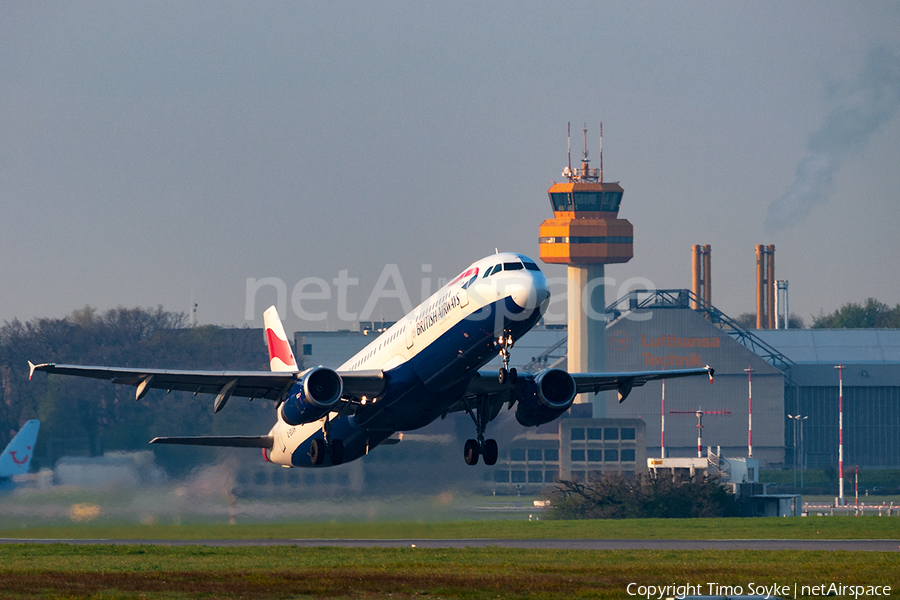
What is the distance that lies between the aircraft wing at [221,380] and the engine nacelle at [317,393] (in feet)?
2.03

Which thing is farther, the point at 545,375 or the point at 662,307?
the point at 662,307

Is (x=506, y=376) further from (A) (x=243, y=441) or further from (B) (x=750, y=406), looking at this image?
(B) (x=750, y=406)

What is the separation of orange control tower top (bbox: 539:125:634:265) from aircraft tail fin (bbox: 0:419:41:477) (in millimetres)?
103087

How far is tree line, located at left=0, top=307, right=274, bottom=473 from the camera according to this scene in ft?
240

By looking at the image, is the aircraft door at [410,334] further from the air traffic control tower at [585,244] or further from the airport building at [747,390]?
the air traffic control tower at [585,244]

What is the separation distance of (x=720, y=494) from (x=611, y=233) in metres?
88.1

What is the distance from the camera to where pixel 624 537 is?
63219 mm

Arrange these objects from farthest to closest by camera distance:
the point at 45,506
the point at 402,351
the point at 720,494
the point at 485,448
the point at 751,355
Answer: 1. the point at 751,355
2. the point at 720,494
3. the point at 45,506
4. the point at 485,448
5. the point at 402,351

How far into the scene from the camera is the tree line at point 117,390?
73.1 m

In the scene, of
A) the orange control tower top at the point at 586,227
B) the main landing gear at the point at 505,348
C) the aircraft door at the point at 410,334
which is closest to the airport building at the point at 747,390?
the orange control tower top at the point at 586,227

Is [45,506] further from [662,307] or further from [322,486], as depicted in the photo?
[662,307]

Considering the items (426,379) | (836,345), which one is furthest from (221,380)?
(836,345)

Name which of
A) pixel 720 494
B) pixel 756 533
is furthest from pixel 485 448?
pixel 720 494

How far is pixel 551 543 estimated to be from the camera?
185 ft
